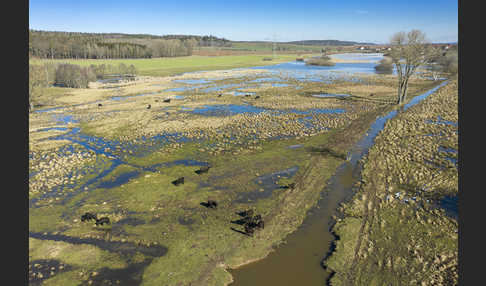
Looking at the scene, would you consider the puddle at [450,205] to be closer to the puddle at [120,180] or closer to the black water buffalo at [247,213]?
the black water buffalo at [247,213]

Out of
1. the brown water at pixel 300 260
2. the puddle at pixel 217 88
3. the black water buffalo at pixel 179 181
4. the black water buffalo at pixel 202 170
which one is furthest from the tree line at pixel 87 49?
the brown water at pixel 300 260

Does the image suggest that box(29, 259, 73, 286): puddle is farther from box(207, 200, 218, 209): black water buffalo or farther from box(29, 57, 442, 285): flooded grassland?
box(207, 200, 218, 209): black water buffalo

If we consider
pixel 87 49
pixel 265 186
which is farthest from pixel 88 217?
pixel 87 49

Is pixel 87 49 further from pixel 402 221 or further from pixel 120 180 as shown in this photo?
pixel 402 221

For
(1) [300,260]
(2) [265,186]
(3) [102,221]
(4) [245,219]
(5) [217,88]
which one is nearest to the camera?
(1) [300,260]

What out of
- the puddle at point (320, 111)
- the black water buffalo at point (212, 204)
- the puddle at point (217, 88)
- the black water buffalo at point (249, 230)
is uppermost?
the puddle at point (217, 88)

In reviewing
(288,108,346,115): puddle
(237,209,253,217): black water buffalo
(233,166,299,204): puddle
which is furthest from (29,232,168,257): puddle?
(288,108,346,115): puddle
